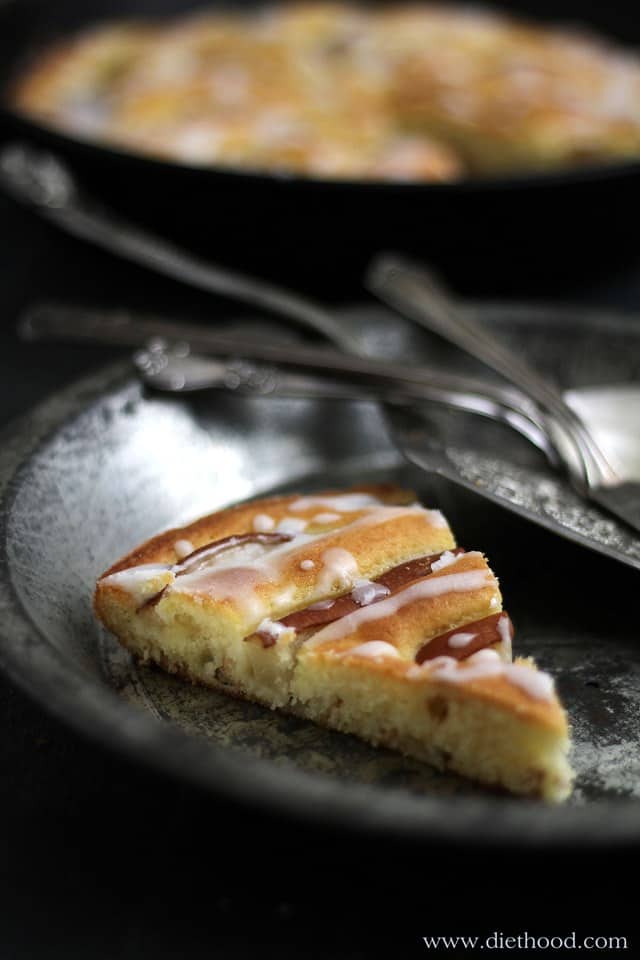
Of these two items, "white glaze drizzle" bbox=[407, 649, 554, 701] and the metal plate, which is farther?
"white glaze drizzle" bbox=[407, 649, 554, 701]

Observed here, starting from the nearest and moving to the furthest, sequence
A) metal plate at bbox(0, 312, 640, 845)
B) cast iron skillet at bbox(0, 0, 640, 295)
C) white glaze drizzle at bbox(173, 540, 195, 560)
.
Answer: metal plate at bbox(0, 312, 640, 845) < white glaze drizzle at bbox(173, 540, 195, 560) < cast iron skillet at bbox(0, 0, 640, 295)

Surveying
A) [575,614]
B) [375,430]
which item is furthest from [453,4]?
[575,614]

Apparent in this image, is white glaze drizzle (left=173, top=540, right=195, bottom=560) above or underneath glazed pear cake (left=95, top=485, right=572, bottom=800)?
above

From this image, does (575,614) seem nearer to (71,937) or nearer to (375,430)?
(375,430)

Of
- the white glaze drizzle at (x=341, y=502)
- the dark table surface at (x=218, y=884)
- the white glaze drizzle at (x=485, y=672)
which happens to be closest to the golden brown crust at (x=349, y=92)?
the white glaze drizzle at (x=341, y=502)

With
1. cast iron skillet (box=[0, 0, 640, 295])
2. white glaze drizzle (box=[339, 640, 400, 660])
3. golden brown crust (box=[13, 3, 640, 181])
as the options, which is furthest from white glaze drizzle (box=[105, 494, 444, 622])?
golden brown crust (box=[13, 3, 640, 181])

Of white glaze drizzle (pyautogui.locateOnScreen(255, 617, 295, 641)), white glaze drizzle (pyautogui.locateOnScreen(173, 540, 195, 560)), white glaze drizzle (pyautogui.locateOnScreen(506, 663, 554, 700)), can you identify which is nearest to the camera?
white glaze drizzle (pyautogui.locateOnScreen(506, 663, 554, 700))

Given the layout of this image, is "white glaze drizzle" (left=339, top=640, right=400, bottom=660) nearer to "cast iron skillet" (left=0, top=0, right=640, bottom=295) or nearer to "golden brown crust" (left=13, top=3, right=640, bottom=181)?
"cast iron skillet" (left=0, top=0, right=640, bottom=295)

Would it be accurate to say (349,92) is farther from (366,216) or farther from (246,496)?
(246,496)
